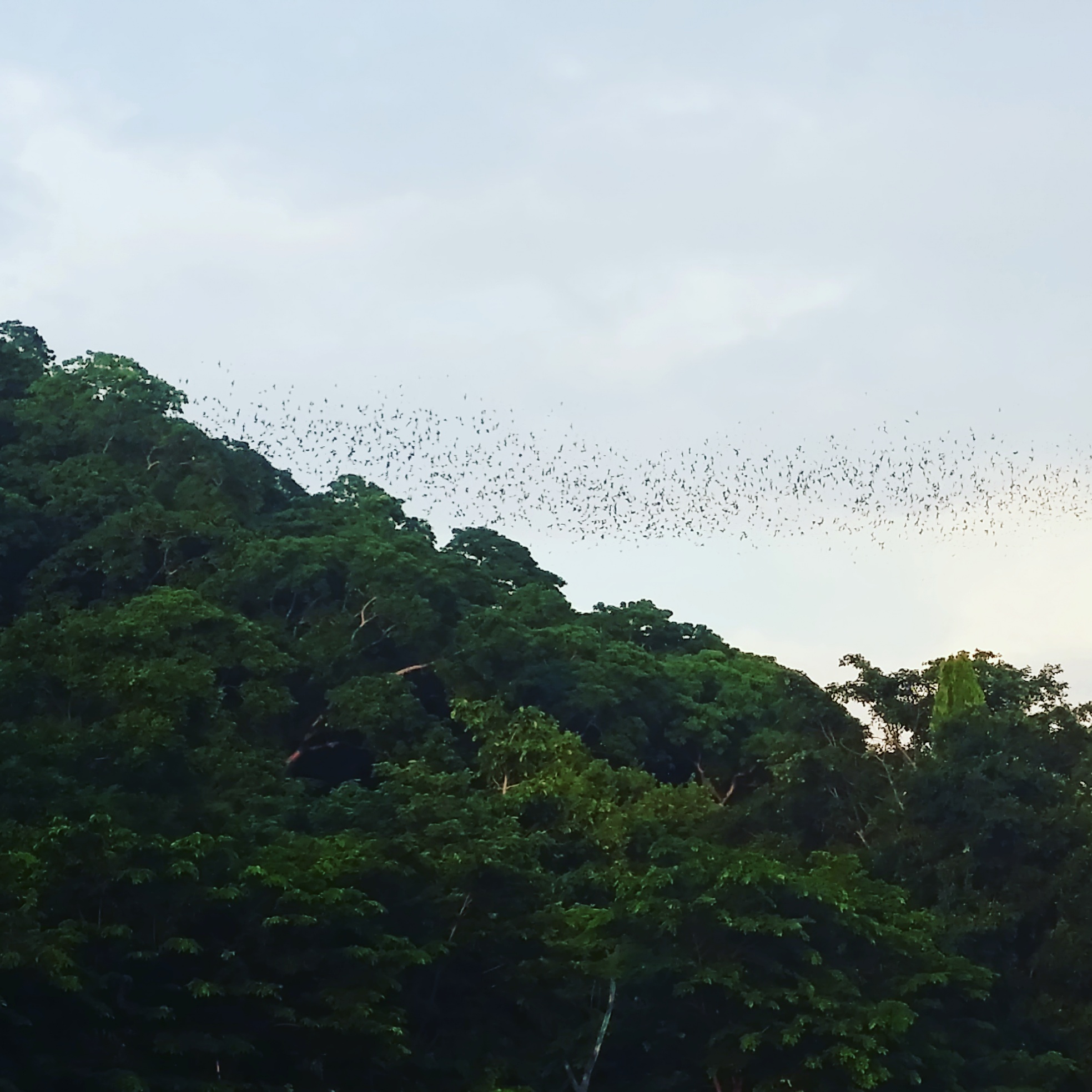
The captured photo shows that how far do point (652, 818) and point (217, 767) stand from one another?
6.74 meters

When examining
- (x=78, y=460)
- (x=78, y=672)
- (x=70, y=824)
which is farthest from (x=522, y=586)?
(x=70, y=824)

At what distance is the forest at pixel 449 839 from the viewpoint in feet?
50.2

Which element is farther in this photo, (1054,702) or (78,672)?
(1054,702)

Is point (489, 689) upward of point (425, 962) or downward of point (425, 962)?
upward

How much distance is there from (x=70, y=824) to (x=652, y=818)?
10.6 meters

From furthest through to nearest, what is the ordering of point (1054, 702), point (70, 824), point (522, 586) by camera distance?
point (522, 586) → point (1054, 702) → point (70, 824)

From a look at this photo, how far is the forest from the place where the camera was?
15297mm

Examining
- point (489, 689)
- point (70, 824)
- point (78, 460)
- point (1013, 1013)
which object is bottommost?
point (70, 824)

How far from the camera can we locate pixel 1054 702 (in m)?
24.1

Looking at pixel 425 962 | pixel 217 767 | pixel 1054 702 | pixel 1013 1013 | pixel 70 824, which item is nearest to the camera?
pixel 70 824

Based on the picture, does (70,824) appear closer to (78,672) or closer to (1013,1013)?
(78,672)

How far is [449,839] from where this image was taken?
1839cm

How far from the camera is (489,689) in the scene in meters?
28.8

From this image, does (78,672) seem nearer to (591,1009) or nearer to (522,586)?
(591,1009)
